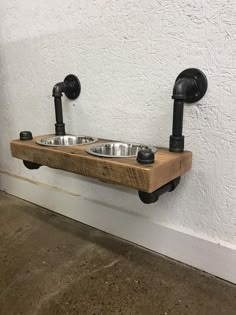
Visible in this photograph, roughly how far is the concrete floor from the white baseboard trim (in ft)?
0.09

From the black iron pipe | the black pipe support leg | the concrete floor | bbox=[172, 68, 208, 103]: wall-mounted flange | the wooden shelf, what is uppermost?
bbox=[172, 68, 208, 103]: wall-mounted flange

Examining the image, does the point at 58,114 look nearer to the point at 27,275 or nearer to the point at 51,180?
the point at 51,180

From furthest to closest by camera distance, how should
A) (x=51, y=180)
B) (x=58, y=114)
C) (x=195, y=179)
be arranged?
(x=51, y=180)
(x=58, y=114)
(x=195, y=179)

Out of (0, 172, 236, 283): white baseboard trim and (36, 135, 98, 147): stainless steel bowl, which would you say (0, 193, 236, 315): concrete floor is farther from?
(36, 135, 98, 147): stainless steel bowl

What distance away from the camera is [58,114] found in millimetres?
932

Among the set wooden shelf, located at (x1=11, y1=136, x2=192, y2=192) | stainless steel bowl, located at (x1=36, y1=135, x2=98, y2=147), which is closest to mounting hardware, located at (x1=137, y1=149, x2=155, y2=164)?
wooden shelf, located at (x1=11, y1=136, x2=192, y2=192)

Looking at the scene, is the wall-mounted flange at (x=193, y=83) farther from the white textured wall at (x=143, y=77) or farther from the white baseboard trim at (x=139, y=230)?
the white baseboard trim at (x=139, y=230)

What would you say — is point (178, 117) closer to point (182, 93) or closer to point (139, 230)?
point (182, 93)

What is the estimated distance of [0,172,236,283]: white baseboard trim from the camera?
0.75 metres

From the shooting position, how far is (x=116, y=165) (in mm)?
596

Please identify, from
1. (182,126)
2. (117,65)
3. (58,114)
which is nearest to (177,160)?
(182,126)

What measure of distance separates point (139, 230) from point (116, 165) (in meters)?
0.39

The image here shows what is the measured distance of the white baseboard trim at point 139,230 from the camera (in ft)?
2.46

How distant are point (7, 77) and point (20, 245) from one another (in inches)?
30.0
